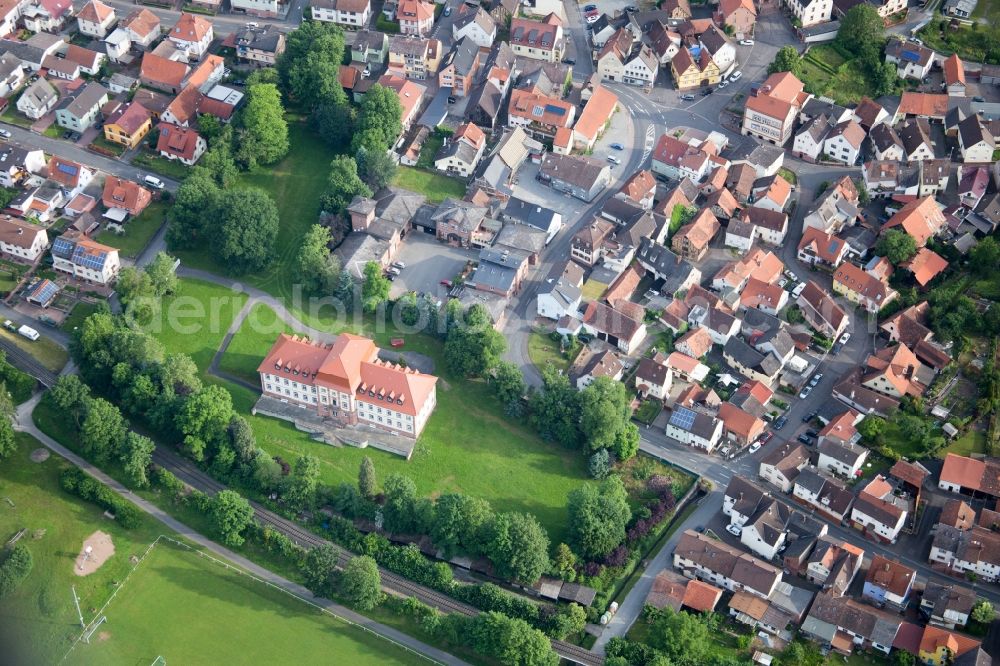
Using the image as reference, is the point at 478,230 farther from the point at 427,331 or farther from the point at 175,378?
the point at 175,378

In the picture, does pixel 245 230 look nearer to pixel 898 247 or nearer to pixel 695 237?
pixel 695 237

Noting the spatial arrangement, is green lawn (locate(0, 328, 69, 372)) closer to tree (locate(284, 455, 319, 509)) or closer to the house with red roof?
the house with red roof

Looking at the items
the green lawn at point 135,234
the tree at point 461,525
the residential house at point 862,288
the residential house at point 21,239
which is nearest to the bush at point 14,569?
the tree at point 461,525

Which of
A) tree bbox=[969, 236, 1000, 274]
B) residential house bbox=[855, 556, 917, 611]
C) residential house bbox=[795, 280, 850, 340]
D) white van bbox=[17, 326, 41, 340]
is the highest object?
tree bbox=[969, 236, 1000, 274]

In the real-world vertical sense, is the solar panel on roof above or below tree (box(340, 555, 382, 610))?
above

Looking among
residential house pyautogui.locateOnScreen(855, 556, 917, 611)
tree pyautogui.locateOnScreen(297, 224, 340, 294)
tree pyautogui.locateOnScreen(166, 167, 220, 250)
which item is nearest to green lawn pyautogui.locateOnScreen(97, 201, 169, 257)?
tree pyautogui.locateOnScreen(166, 167, 220, 250)

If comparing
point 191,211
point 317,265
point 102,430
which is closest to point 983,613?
point 317,265

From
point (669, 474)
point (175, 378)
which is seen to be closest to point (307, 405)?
point (175, 378)
